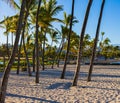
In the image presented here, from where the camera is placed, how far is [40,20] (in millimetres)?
22047

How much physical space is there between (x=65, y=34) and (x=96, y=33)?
23408 millimetres

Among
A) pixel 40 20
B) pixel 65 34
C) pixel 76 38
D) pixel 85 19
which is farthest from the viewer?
pixel 76 38

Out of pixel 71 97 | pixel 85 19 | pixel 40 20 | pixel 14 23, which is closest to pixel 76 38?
pixel 14 23

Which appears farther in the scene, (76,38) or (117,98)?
(76,38)

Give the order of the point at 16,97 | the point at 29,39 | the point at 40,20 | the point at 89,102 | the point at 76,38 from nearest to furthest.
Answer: the point at 89,102 < the point at 16,97 < the point at 40,20 < the point at 29,39 < the point at 76,38

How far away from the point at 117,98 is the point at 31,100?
3.81m

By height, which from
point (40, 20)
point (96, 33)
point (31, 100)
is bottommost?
point (31, 100)

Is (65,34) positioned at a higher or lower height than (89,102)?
higher

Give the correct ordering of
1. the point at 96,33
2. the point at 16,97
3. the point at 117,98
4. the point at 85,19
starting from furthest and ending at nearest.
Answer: the point at 96,33 < the point at 85,19 < the point at 16,97 < the point at 117,98

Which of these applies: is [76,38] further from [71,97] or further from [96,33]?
[71,97]

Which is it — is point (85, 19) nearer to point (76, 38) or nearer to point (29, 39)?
point (29, 39)

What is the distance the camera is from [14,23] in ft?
90.6

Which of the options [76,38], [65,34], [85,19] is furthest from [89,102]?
[76,38]

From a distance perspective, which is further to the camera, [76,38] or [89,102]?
[76,38]
